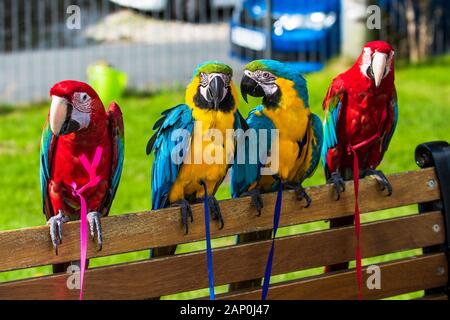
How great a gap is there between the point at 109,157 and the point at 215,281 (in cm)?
47

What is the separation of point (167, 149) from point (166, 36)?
5.71m

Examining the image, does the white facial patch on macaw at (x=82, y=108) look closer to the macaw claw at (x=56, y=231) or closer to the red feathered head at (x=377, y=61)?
the macaw claw at (x=56, y=231)

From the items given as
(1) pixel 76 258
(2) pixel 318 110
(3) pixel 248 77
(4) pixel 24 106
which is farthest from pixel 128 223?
→ (4) pixel 24 106

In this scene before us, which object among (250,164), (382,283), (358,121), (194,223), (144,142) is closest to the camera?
(194,223)

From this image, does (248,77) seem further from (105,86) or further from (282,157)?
(105,86)

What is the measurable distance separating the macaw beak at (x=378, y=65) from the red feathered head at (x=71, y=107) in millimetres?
881

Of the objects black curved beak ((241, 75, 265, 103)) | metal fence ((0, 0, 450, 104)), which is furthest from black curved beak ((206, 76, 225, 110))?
metal fence ((0, 0, 450, 104))

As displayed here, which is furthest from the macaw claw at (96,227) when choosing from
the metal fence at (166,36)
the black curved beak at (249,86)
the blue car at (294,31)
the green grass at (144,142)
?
the blue car at (294,31)

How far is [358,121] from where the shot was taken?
8.89ft

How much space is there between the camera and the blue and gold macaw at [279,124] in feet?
7.77

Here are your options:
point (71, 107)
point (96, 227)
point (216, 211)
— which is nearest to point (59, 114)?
point (71, 107)

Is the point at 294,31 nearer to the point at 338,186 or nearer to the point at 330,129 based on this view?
the point at 330,129

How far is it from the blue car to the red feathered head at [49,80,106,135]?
4727mm
